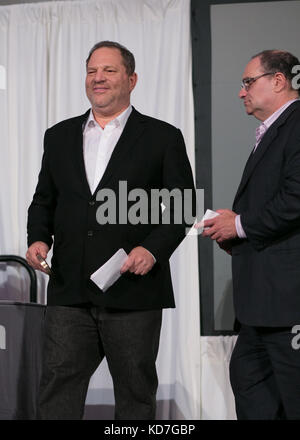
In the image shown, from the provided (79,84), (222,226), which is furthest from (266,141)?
(79,84)

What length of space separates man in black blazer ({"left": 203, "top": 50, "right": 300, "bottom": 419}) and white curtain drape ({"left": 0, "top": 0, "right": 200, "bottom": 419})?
A: 115 cm

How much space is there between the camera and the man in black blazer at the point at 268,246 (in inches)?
84.9

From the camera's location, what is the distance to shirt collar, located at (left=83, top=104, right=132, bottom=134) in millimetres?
2391

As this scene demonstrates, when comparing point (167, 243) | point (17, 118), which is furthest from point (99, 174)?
point (17, 118)

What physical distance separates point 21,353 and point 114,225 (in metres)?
1.11

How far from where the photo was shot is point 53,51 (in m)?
3.75

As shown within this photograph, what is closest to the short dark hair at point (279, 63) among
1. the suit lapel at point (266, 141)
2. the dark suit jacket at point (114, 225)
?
the suit lapel at point (266, 141)

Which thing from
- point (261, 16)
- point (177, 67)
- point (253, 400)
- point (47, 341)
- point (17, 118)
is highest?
point (261, 16)

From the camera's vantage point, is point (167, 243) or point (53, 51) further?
point (53, 51)

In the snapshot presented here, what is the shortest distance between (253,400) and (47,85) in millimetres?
2326

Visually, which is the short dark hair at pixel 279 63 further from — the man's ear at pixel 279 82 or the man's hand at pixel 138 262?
the man's hand at pixel 138 262

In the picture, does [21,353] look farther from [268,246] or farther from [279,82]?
[279,82]

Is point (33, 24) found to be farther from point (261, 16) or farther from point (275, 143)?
point (275, 143)

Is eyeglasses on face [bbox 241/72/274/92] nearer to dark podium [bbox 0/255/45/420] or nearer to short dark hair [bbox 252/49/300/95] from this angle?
short dark hair [bbox 252/49/300/95]
